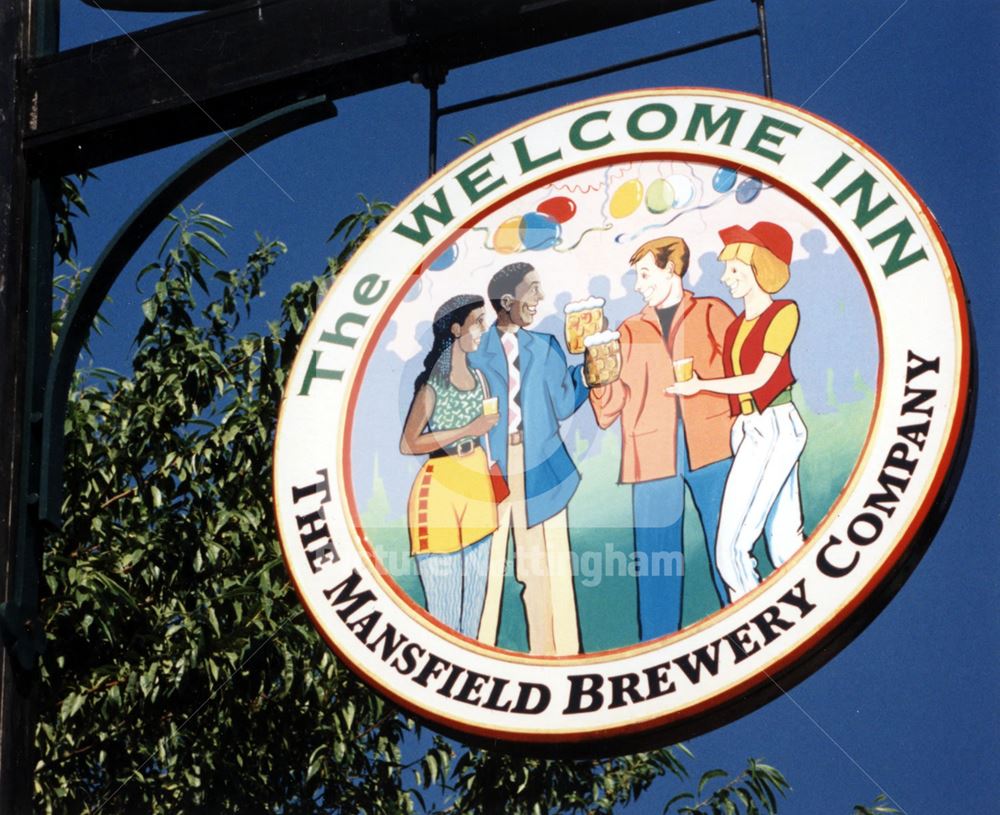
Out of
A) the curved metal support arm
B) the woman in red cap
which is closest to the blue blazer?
the woman in red cap

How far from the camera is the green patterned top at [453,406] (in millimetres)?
4520

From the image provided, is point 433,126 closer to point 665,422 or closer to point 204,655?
point 665,422

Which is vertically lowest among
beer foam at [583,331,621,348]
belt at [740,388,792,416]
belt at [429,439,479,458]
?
belt at [740,388,792,416]

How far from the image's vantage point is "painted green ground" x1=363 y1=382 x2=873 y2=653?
409cm

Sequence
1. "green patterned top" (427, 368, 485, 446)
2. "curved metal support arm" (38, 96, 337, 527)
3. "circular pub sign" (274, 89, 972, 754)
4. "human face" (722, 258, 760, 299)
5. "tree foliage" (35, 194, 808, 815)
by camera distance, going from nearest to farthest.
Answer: "circular pub sign" (274, 89, 972, 754) < "human face" (722, 258, 760, 299) < "green patterned top" (427, 368, 485, 446) < "curved metal support arm" (38, 96, 337, 527) < "tree foliage" (35, 194, 808, 815)

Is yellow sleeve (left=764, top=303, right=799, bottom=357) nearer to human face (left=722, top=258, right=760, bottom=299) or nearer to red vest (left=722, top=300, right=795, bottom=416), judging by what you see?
red vest (left=722, top=300, right=795, bottom=416)

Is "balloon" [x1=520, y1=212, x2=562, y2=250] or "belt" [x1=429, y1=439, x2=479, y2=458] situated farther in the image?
"balloon" [x1=520, y1=212, x2=562, y2=250]

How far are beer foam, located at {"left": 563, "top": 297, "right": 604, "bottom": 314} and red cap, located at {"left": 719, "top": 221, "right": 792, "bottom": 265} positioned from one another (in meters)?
0.32

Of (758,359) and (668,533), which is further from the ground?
(758,359)

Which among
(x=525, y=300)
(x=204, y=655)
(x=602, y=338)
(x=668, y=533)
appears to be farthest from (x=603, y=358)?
(x=204, y=655)

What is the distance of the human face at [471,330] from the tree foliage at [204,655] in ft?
13.6

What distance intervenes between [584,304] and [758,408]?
0.53 m

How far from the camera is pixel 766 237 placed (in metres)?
4.45

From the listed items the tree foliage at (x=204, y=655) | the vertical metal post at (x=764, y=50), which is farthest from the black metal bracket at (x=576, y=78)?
the tree foliage at (x=204, y=655)
